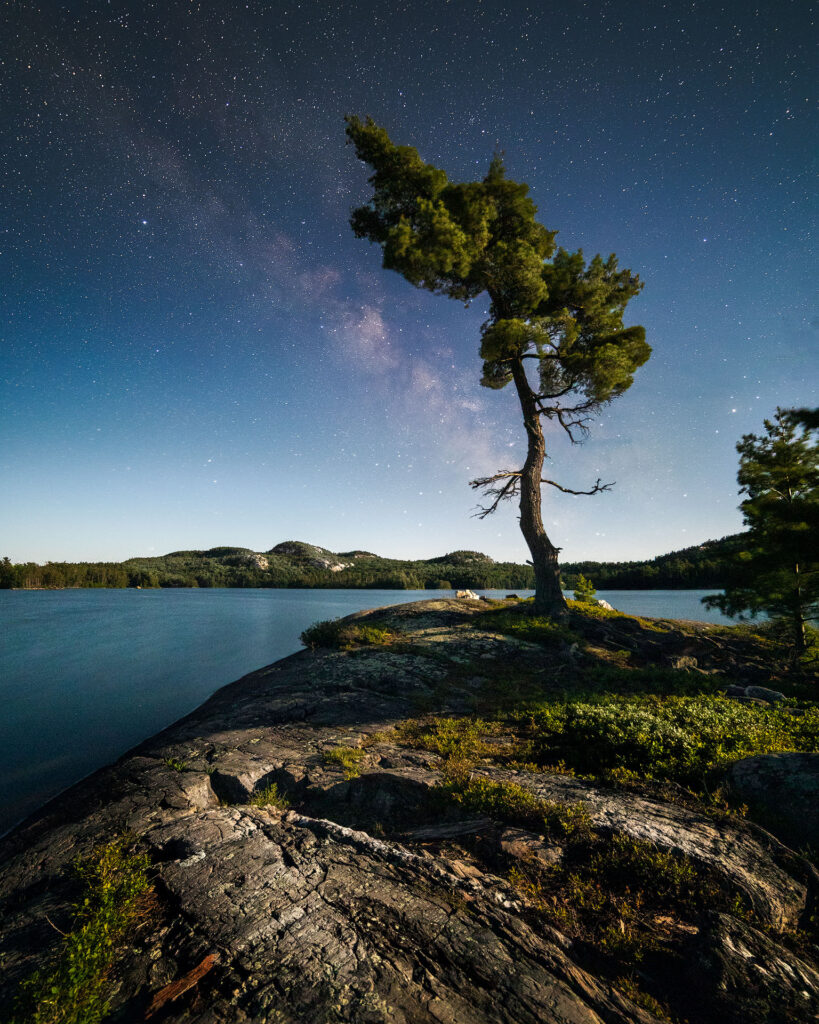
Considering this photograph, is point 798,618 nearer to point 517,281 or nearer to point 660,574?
point 517,281

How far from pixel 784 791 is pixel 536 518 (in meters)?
14.1

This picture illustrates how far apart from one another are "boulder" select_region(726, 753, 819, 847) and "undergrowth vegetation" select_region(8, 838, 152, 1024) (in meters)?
6.82

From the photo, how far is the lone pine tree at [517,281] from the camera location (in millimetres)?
17156

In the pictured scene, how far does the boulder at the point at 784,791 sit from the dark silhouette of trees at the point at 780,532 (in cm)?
1257

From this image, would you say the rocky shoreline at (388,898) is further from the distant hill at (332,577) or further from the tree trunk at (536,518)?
the distant hill at (332,577)

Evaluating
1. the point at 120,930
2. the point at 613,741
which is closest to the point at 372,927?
the point at 120,930

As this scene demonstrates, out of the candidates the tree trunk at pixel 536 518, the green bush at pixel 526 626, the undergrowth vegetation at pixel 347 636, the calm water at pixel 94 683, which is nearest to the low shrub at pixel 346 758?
the calm water at pixel 94 683

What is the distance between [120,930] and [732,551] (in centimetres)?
2166

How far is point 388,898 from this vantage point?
3457 mm

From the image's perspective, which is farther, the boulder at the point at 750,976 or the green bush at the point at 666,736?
the green bush at the point at 666,736

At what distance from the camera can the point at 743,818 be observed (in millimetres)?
4730

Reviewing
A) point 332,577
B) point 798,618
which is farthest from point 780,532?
point 332,577

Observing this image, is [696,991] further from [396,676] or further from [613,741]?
[396,676]

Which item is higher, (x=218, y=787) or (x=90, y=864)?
(x=90, y=864)
